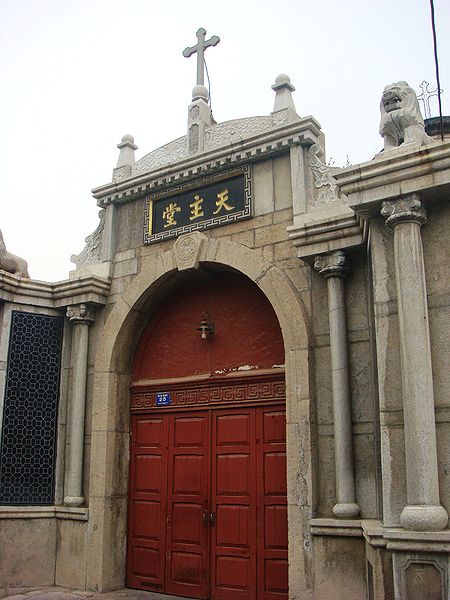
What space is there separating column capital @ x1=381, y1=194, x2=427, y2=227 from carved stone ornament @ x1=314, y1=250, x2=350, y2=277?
4.44 ft

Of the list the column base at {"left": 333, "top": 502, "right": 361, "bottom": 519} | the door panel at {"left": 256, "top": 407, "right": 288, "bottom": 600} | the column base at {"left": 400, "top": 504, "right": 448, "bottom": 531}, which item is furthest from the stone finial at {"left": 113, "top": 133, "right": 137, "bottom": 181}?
the column base at {"left": 400, "top": 504, "right": 448, "bottom": 531}

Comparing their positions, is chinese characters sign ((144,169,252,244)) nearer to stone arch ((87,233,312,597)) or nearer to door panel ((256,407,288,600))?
stone arch ((87,233,312,597))

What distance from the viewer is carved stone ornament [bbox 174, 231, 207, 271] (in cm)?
825

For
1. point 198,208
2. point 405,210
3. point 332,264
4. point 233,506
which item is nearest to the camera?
point 405,210

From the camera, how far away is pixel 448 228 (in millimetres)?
5535

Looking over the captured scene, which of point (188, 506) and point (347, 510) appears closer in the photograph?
point (347, 510)

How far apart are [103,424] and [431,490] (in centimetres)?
474

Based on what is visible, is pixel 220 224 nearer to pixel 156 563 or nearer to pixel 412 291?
pixel 412 291

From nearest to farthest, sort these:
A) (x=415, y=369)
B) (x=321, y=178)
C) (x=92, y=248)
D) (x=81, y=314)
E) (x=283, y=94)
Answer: (x=415, y=369)
(x=321, y=178)
(x=283, y=94)
(x=81, y=314)
(x=92, y=248)

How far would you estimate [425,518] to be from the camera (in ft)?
16.1

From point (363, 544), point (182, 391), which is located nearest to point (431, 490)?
point (363, 544)

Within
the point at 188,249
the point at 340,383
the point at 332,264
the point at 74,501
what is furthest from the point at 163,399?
the point at 332,264

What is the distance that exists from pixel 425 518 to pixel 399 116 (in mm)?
3356

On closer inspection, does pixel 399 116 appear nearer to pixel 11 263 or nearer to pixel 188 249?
pixel 188 249
